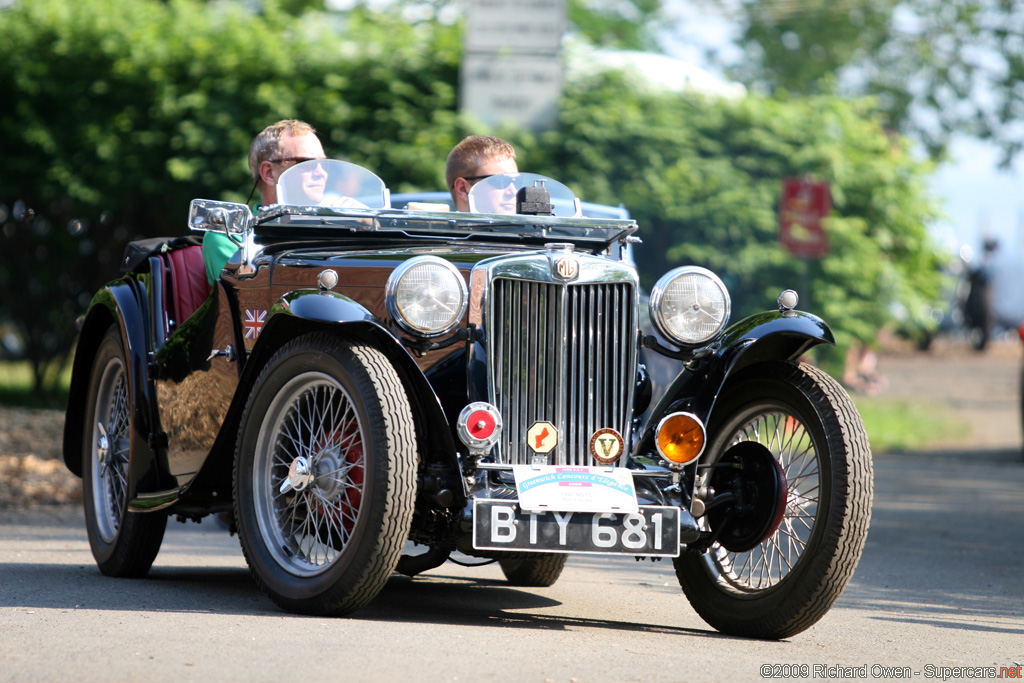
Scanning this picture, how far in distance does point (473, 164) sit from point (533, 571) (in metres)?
1.78

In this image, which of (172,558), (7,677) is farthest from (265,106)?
(7,677)

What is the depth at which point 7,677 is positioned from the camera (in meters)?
3.46

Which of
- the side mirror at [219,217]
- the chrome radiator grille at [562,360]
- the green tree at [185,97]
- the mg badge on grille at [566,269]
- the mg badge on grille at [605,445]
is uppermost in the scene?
the green tree at [185,97]

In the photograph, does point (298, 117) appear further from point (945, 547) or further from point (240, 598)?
point (240, 598)

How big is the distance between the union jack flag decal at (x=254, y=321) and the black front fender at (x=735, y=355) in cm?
143

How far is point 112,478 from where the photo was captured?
5859mm

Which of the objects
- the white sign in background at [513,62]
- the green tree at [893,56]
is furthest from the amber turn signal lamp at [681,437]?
the green tree at [893,56]

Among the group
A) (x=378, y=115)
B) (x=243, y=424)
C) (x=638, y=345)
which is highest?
(x=378, y=115)

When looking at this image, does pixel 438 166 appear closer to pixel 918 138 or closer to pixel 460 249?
pixel 460 249

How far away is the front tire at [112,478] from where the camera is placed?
5.48 meters

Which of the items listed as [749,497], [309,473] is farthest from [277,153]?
[749,497]

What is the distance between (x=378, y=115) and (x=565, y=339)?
8.43 meters

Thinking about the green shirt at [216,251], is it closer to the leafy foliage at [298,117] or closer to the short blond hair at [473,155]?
the short blond hair at [473,155]

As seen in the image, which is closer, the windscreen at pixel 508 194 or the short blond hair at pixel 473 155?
the windscreen at pixel 508 194
